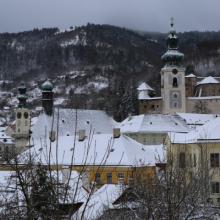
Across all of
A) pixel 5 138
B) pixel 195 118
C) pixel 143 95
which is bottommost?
pixel 5 138

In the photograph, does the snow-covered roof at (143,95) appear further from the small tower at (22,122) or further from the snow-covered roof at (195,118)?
the small tower at (22,122)

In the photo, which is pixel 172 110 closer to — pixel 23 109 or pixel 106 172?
pixel 23 109

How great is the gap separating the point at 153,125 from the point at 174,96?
2110 centimetres

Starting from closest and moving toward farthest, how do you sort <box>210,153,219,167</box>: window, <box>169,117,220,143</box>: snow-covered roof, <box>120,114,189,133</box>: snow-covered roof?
1. <box>210,153,219,167</box>: window
2. <box>169,117,220,143</box>: snow-covered roof
3. <box>120,114,189,133</box>: snow-covered roof

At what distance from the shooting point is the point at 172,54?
108812mm

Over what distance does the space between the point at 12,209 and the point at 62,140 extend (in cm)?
Result: 4366

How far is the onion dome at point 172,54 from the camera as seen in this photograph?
109000mm

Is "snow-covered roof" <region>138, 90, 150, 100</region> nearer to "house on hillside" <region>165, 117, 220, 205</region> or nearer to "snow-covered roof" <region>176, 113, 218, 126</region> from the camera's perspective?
"snow-covered roof" <region>176, 113, 218, 126</region>

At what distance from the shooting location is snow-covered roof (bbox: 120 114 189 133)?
87375 mm

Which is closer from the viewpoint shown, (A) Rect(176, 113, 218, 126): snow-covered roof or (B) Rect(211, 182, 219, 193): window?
(B) Rect(211, 182, 219, 193): window

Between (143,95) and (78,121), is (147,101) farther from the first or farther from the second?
(78,121)

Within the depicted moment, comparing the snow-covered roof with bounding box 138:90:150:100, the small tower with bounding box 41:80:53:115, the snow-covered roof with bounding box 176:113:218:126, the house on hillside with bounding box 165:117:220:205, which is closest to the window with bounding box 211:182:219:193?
the house on hillside with bounding box 165:117:220:205

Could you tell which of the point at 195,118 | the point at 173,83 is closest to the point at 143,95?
the point at 173,83

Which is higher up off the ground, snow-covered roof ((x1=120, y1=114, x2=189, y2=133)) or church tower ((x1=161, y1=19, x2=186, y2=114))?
church tower ((x1=161, y1=19, x2=186, y2=114))
